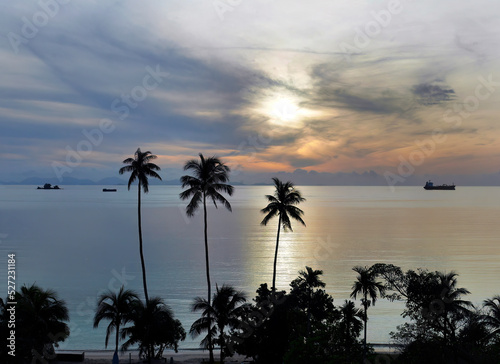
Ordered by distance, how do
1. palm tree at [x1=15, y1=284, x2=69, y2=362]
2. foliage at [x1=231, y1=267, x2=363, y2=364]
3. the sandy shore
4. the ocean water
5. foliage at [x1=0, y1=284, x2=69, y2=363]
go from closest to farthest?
foliage at [x1=231, y1=267, x2=363, y2=364], foliage at [x1=0, y1=284, x2=69, y2=363], palm tree at [x1=15, y1=284, x2=69, y2=362], the sandy shore, the ocean water

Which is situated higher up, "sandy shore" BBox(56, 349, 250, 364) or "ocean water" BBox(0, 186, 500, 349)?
"ocean water" BBox(0, 186, 500, 349)

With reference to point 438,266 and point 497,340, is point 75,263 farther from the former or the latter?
point 497,340

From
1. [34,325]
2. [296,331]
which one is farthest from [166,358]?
[296,331]

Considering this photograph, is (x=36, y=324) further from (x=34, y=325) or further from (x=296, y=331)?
(x=296, y=331)

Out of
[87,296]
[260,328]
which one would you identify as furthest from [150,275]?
[260,328]

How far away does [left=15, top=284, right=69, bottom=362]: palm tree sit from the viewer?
27516mm

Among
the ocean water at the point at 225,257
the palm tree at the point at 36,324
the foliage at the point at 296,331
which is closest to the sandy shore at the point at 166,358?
the ocean water at the point at 225,257

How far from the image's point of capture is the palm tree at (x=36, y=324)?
2752 centimetres

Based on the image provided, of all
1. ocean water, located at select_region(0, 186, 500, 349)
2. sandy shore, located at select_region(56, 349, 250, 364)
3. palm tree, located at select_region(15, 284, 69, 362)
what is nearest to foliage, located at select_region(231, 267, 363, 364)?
sandy shore, located at select_region(56, 349, 250, 364)

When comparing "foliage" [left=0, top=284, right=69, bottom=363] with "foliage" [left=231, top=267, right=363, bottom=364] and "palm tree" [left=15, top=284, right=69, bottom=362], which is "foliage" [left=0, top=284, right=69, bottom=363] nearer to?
"palm tree" [left=15, top=284, right=69, bottom=362]

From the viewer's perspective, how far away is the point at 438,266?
95.2 metres

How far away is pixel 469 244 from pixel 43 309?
128 metres

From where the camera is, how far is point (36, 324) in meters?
30.7

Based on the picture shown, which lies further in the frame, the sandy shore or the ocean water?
the ocean water
